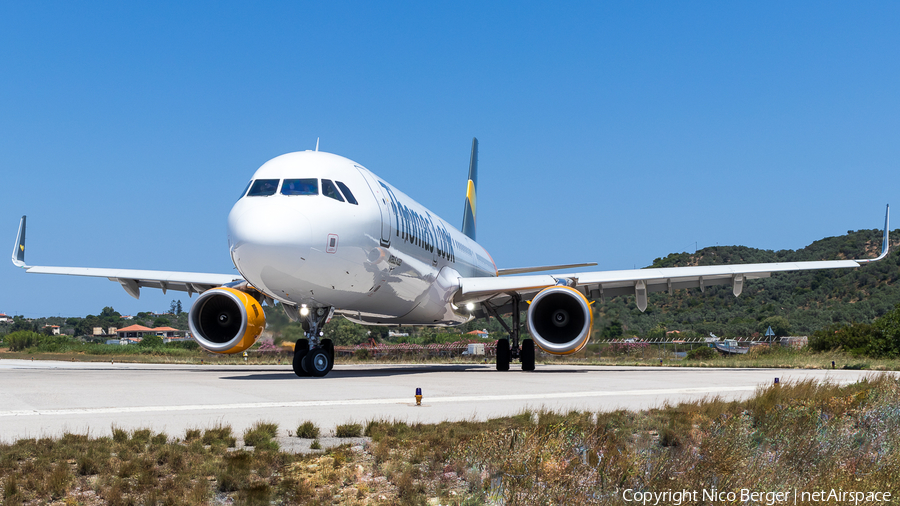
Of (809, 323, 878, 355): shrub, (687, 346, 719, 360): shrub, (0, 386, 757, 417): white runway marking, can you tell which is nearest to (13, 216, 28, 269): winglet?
(0, 386, 757, 417): white runway marking

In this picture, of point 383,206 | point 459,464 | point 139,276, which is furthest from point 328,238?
point 139,276

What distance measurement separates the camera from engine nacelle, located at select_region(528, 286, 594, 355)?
17.1 meters

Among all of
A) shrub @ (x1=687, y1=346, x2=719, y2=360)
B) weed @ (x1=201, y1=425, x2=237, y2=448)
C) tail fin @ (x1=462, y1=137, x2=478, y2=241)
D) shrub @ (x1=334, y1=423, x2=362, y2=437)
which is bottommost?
shrub @ (x1=687, y1=346, x2=719, y2=360)


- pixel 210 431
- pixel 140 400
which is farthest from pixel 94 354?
pixel 210 431

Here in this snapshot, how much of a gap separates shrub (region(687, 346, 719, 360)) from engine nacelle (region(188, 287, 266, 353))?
70.6 feet

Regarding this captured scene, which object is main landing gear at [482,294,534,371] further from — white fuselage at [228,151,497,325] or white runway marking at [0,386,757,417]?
white runway marking at [0,386,757,417]

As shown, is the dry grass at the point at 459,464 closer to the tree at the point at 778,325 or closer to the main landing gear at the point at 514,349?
the main landing gear at the point at 514,349

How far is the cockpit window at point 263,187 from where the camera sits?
44.9ft

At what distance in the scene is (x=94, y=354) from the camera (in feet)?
114

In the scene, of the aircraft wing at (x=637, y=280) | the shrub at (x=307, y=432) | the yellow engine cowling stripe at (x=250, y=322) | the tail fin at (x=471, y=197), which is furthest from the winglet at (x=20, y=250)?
the tail fin at (x=471, y=197)

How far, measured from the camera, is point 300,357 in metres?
15.4

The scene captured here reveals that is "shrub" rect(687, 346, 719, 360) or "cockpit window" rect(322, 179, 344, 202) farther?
"shrub" rect(687, 346, 719, 360)

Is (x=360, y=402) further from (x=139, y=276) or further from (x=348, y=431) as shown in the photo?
(x=139, y=276)

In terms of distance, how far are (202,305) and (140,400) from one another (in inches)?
265
